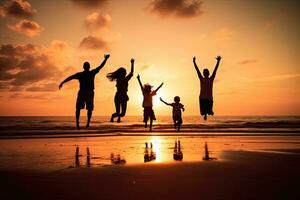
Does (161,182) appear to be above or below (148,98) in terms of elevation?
below

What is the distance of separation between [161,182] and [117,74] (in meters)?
10.4

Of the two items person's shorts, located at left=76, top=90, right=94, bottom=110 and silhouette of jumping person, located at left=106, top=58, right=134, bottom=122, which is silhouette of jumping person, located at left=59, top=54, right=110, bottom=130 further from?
silhouette of jumping person, located at left=106, top=58, right=134, bottom=122

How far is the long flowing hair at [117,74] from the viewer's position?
16.5m

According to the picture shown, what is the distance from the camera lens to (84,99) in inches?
576

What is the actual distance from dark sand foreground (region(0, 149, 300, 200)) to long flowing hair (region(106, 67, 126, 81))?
8.32 m

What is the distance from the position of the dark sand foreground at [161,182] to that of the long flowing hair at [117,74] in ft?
27.3

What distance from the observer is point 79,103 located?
14742 millimetres

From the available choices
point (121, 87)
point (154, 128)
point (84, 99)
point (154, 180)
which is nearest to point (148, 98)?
point (121, 87)

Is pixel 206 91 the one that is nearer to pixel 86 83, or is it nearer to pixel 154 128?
pixel 86 83

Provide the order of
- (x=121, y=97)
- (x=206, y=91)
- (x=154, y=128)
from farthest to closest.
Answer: (x=154, y=128) < (x=121, y=97) < (x=206, y=91)

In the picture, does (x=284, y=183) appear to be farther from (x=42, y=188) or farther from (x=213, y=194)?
(x=42, y=188)

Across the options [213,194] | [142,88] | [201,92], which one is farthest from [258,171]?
[142,88]

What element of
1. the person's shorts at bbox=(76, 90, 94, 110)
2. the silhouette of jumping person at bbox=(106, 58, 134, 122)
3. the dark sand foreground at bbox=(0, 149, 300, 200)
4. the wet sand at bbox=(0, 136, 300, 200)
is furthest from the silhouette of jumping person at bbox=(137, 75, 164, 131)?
the dark sand foreground at bbox=(0, 149, 300, 200)

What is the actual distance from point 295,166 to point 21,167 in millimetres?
6866
